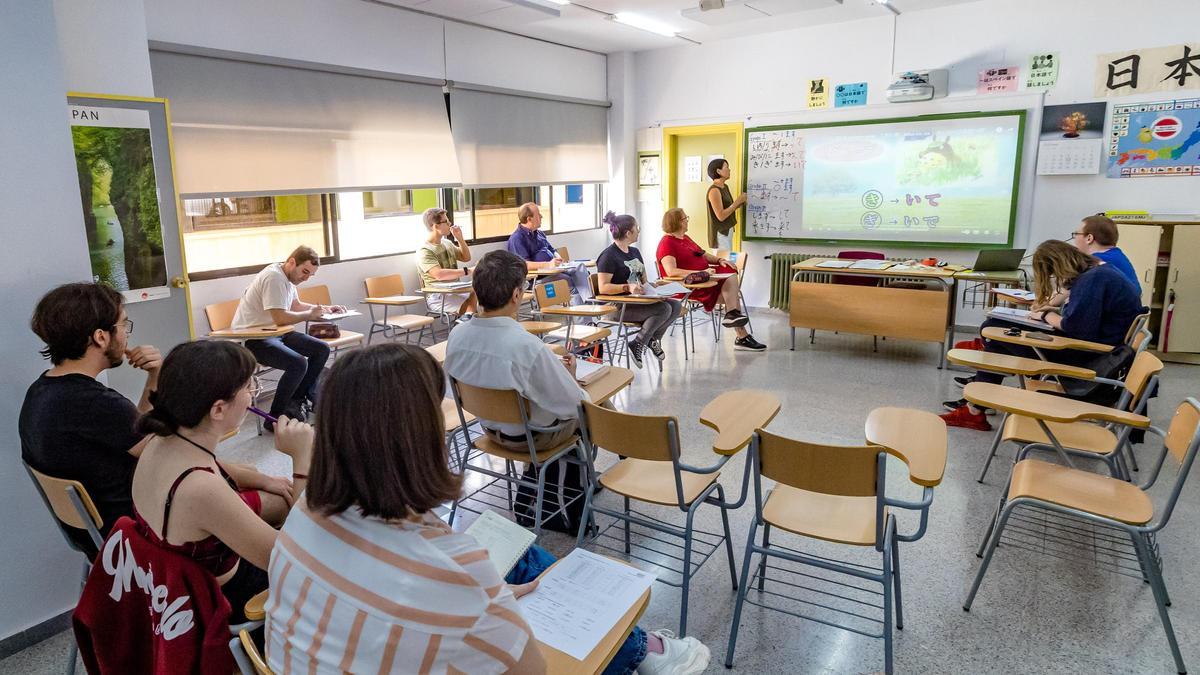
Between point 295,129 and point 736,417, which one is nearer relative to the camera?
point 736,417

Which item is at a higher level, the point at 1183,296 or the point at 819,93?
the point at 819,93

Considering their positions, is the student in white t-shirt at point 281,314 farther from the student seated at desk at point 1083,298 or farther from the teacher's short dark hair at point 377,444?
the student seated at desk at point 1083,298

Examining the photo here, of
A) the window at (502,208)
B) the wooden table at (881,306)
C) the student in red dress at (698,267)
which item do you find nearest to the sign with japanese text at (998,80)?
the wooden table at (881,306)

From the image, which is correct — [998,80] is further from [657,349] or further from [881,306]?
[657,349]

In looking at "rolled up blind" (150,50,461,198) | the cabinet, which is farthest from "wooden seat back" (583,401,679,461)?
the cabinet

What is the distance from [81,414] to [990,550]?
9.21ft

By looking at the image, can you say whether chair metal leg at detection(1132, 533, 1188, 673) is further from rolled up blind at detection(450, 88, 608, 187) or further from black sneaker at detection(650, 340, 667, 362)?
rolled up blind at detection(450, 88, 608, 187)

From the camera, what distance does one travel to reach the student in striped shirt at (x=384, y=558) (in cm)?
103

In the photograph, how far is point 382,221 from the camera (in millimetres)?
7086

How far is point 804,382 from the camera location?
543cm

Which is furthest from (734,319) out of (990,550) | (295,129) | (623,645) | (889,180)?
(623,645)

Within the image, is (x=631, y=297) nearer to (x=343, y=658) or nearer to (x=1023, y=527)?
(x=1023, y=527)

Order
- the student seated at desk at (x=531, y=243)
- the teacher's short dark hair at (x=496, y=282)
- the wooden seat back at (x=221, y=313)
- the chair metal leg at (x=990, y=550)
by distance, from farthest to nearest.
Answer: the student seated at desk at (x=531, y=243)
the wooden seat back at (x=221, y=313)
the teacher's short dark hair at (x=496, y=282)
the chair metal leg at (x=990, y=550)

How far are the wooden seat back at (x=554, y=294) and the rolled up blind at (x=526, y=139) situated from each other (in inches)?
83.6
